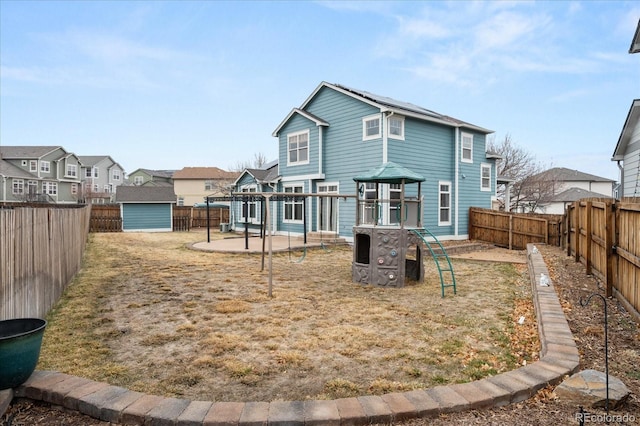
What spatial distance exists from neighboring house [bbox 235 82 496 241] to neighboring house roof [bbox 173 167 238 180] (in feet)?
121

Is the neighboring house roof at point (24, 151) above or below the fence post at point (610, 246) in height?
above

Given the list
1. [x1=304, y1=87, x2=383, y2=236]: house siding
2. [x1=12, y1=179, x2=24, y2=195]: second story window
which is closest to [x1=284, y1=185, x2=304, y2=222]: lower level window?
[x1=304, y1=87, x2=383, y2=236]: house siding

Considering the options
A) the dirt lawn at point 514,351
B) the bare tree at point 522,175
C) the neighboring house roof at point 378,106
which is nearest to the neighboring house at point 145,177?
the neighboring house roof at point 378,106

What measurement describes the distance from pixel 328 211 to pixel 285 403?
14.6 m

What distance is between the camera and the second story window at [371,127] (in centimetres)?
1527

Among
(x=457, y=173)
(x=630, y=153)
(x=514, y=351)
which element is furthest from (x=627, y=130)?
(x=514, y=351)

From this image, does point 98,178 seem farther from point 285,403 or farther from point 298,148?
point 285,403

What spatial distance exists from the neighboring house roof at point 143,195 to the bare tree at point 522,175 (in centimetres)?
2846

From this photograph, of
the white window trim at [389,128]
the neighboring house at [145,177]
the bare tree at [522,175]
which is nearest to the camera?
the white window trim at [389,128]

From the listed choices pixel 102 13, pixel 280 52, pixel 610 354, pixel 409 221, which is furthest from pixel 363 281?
pixel 280 52

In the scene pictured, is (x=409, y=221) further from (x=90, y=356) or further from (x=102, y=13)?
(x=102, y=13)

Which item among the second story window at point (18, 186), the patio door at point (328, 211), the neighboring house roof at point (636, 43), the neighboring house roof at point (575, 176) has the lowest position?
the patio door at point (328, 211)

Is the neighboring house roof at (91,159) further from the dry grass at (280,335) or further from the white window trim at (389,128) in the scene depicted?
the dry grass at (280,335)

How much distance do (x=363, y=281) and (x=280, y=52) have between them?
1375cm
